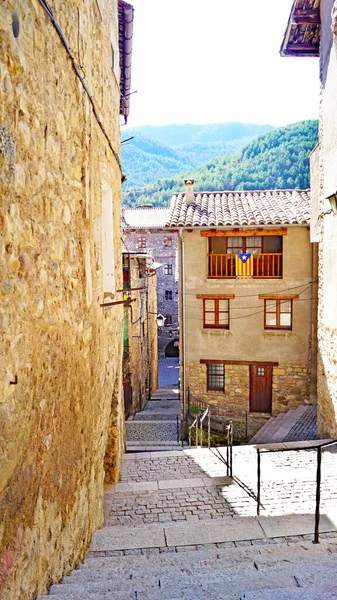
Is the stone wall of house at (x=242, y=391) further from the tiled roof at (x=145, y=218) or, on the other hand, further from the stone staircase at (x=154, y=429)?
the tiled roof at (x=145, y=218)

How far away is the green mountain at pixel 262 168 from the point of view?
52438 millimetres

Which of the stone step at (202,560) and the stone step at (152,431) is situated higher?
the stone step at (202,560)

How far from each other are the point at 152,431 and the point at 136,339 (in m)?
5.01

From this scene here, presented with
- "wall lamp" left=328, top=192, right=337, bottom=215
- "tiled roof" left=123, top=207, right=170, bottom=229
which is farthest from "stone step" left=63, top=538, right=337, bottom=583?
"tiled roof" left=123, top=207, right=170, bottom=229

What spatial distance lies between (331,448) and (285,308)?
240 inches

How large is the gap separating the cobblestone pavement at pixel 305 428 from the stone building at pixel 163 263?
74.4 ft

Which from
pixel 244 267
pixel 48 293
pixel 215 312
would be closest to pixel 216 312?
pixel 215 312

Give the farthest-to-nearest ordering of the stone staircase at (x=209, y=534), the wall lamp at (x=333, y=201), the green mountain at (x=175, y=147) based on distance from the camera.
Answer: the green mountain at (x=175, y=147) → the wall lamp at (x=333, y=201) → the stone staircase at (x=209, y=534)

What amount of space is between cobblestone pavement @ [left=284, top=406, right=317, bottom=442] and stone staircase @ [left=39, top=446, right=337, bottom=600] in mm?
3063

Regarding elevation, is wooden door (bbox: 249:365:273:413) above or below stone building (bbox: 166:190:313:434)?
below

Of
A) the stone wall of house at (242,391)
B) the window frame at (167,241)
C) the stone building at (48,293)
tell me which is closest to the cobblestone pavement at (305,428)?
the stone wall of house at (242,391)

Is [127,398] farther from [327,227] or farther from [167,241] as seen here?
[167,241]

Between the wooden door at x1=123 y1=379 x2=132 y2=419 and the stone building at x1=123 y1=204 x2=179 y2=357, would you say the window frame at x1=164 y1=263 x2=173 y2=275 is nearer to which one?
the stone building at x1=123 y1=204 x2=179 y2=357

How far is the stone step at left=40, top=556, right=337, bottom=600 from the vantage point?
2967 mm
